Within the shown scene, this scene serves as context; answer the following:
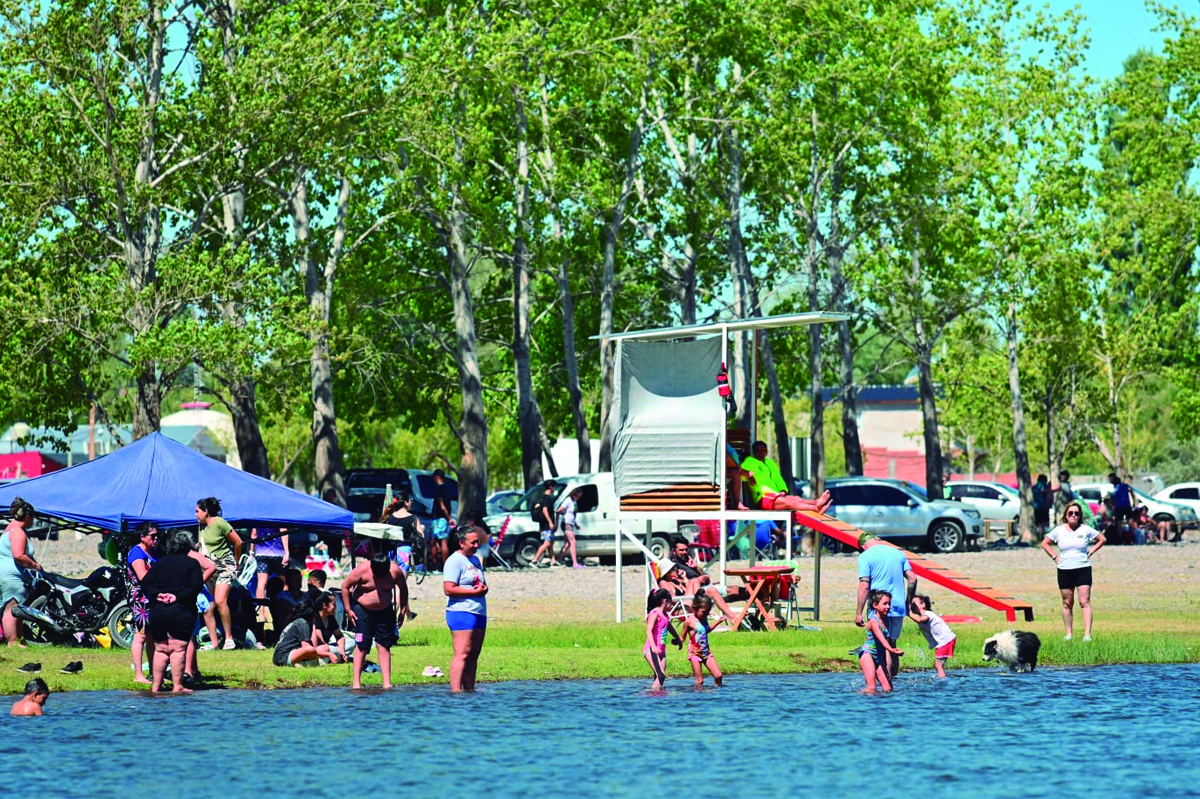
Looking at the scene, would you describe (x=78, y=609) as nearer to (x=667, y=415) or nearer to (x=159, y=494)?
(x=159, y=494)

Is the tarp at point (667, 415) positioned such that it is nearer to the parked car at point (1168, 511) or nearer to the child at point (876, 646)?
the child at point (876, 646)

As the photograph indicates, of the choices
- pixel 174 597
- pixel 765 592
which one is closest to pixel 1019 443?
pixel 765 592

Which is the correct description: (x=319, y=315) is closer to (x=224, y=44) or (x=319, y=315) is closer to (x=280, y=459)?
(x=224, y=44)

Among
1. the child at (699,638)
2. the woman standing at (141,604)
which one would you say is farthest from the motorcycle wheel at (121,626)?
the child at (699,638)

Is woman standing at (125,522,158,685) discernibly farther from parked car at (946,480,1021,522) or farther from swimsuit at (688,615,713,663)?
parked car at (946,480,1021,522)

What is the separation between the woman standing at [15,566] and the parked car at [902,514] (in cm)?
2393

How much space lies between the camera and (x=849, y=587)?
3356cm

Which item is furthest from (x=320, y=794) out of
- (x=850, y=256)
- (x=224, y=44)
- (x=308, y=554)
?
(x=850, y=256)

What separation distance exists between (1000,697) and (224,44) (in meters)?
23.3

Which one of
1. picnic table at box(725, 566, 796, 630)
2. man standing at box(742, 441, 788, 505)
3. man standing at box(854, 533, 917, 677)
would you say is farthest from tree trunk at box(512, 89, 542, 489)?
man standing at box(854, 533, 917, 677)

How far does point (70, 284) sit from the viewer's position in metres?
35.8

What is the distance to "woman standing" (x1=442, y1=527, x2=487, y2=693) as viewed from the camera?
18.8 metres

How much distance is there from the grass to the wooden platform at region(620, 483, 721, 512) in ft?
7.04

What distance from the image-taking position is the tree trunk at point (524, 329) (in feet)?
156
